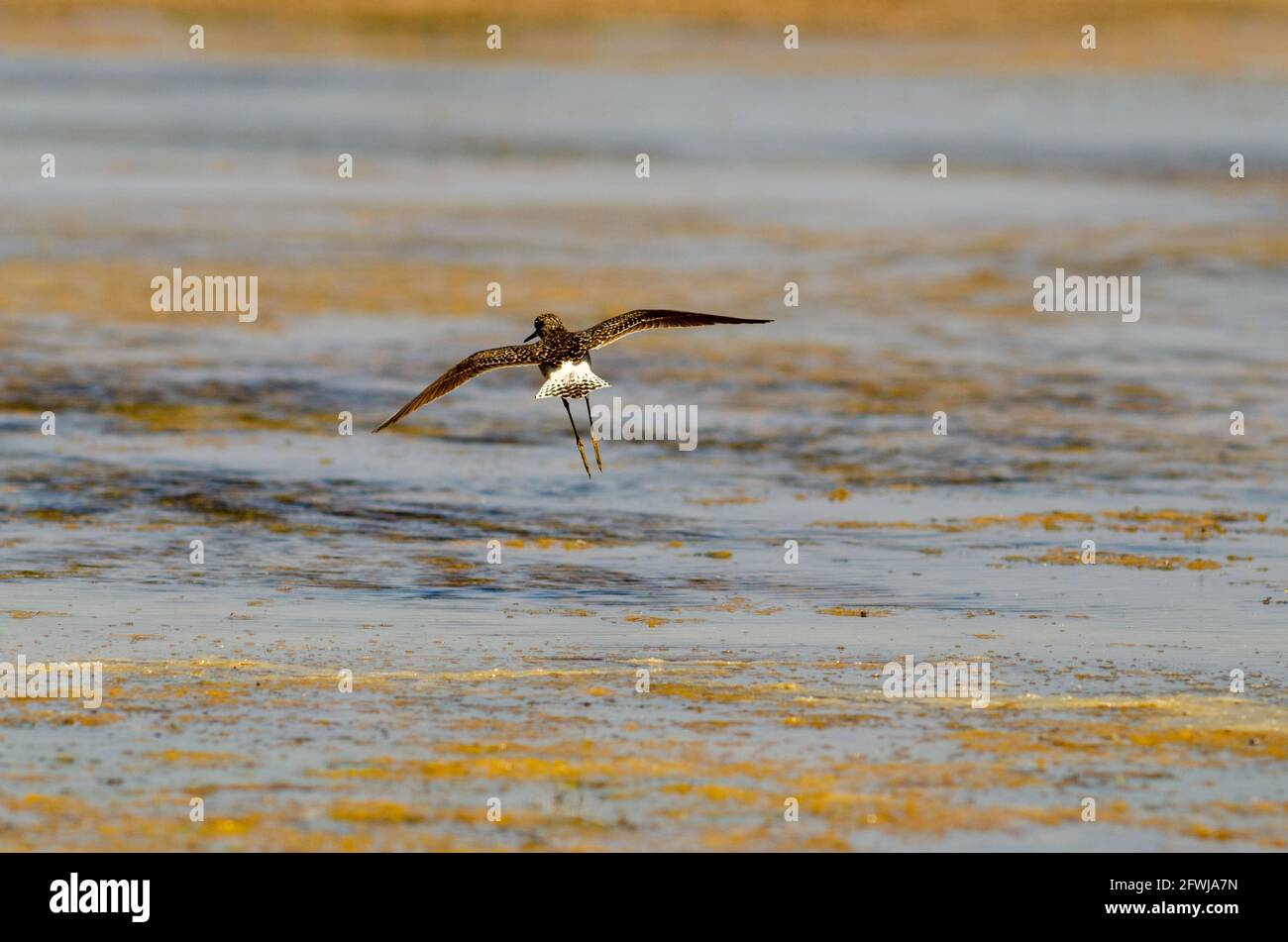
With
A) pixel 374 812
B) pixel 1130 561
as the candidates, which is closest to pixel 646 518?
pixel 1130 561

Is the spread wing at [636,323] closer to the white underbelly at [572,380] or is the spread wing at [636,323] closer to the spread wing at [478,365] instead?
the white underbelly at [572,380]

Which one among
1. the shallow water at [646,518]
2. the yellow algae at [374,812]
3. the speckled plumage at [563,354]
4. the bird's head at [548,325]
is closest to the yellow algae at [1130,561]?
the shallow water at [646,518]

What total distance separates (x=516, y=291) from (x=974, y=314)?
5.57m

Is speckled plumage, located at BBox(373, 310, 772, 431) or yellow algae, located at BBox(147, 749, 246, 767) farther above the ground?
speckled plumage, located at BBox(373, 310, 772, 431)

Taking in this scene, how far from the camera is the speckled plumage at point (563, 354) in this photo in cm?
1280

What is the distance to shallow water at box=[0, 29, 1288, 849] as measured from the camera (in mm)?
10477

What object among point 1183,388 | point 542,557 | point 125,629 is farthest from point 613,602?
point 1183,388

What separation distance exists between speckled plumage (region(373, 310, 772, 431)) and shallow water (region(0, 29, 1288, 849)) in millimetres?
1432

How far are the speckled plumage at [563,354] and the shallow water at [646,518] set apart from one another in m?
1.43

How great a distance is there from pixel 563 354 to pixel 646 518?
3456 millimetres

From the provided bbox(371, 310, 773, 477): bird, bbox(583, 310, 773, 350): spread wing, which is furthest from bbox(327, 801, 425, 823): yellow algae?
bbox(583, 310, 773, 350): spread wing

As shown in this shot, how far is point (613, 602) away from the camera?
46.7 feet

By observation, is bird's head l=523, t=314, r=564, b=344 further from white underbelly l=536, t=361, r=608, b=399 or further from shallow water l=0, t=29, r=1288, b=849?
shallow water l=0, t=29, r=1288, b=849
